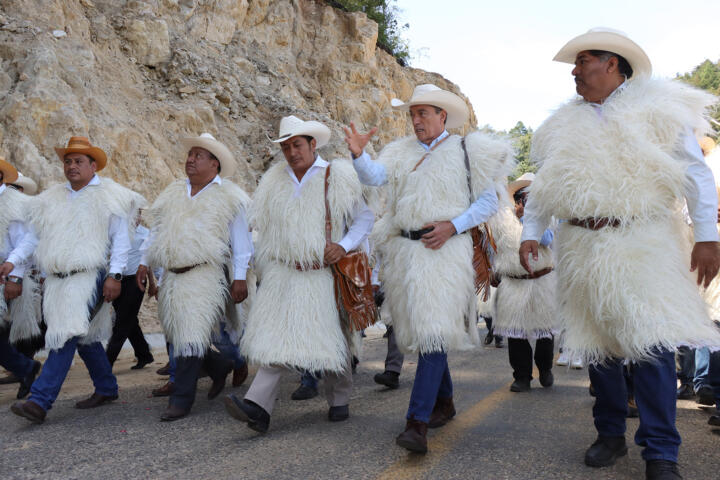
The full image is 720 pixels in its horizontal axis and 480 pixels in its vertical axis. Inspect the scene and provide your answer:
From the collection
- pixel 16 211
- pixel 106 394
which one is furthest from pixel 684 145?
pixel 16 211

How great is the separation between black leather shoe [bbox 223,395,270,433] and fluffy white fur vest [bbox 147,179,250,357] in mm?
1026

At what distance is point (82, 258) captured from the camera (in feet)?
18.0

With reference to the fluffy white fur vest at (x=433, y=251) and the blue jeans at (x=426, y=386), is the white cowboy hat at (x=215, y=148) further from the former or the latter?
the blue jeans at (x=426, y=386)

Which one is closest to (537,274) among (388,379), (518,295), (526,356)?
(518,295)

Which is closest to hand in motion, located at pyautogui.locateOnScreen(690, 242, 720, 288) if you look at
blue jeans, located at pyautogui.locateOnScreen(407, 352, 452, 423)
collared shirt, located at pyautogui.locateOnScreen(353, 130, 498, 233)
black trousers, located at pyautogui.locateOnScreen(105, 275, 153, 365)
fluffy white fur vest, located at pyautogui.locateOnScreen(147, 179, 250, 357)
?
collared shirt, located at pyautogui.locateOnScreen(353, 130, 498, 233)

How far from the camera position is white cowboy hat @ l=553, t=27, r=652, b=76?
3.79 metres

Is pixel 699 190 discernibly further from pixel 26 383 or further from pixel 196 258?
pixel 26 383

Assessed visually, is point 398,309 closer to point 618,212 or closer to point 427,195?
point 427,195

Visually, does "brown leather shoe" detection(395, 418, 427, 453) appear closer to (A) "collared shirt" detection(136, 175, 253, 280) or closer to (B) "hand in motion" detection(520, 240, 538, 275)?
→ (B) "hand in motion" detection(520, 240, 538, 275)

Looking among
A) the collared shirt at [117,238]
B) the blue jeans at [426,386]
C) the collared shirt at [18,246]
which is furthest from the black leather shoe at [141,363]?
the blue jeans at [426,386]

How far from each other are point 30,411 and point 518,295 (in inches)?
184

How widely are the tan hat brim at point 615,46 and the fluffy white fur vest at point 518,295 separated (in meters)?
2.47

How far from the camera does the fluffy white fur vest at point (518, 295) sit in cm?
639

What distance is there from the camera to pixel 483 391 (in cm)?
617
